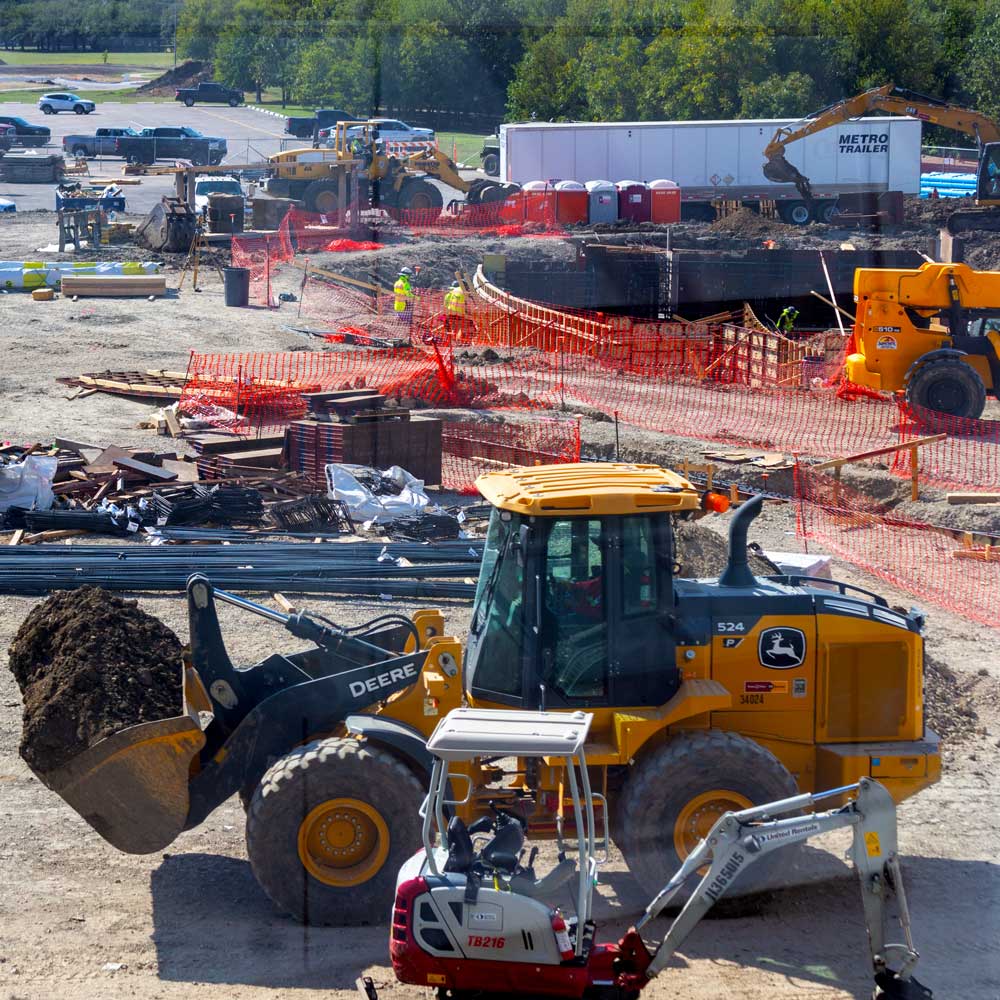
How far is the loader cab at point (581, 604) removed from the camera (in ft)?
22.7

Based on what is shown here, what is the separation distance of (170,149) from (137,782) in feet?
195

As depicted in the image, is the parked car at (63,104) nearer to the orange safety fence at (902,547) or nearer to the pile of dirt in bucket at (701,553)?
the orange safety fence at (902,547)

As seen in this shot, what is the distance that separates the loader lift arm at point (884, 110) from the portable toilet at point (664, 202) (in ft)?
11.1

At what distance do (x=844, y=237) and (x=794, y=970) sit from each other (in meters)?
40.1

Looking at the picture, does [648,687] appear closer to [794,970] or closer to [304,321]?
[794,970]

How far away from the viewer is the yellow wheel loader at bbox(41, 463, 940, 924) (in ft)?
22.9

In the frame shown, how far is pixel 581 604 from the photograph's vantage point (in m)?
7.03

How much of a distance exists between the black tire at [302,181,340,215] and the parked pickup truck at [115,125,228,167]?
18122 millimetres

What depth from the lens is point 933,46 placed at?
60.5m

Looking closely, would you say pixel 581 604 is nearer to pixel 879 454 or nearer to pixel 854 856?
pixel 854 856

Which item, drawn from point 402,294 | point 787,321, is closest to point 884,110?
point 787,321

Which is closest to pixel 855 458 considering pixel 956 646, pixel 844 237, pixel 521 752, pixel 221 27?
pixel 956 646

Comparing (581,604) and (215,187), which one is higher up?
(215,187)

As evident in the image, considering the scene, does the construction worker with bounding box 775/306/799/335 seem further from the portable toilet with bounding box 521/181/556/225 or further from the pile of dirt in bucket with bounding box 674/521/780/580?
the portable toilet with bounding box 521/181/556/225
